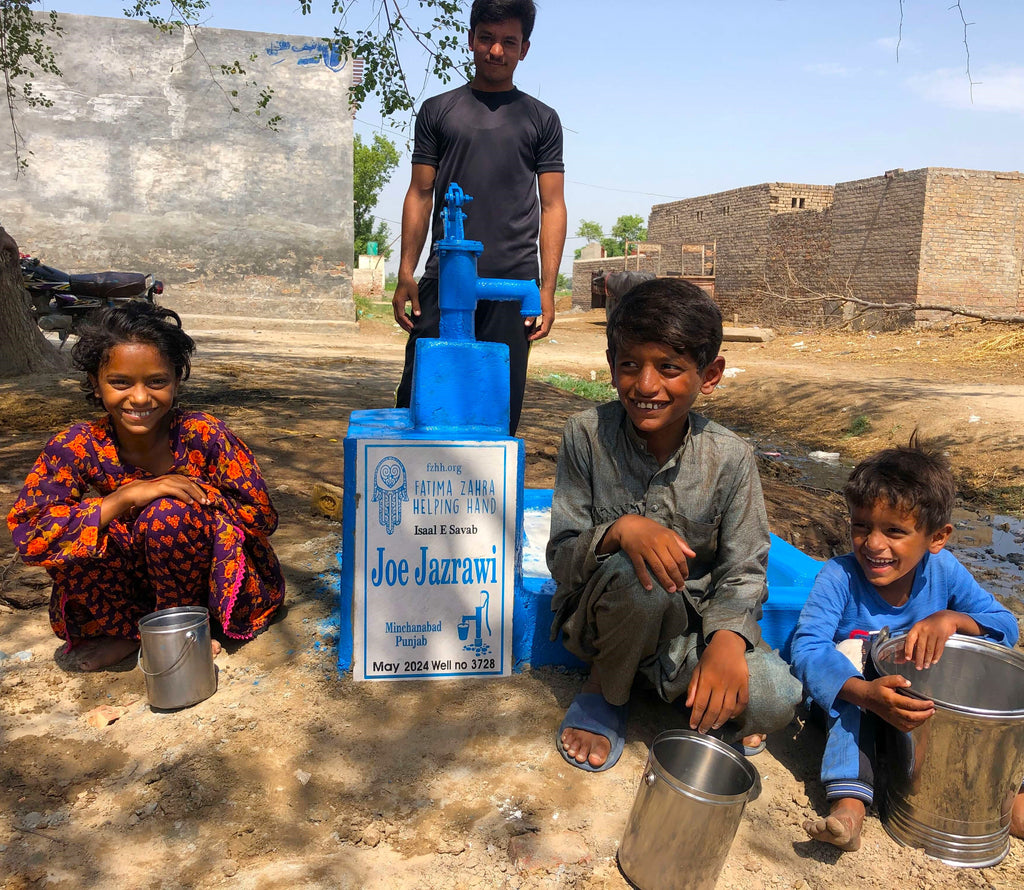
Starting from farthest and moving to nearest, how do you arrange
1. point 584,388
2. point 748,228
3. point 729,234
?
point 729,234, point 748,228, point 584,388

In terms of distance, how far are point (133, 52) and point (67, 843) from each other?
53.6 ft

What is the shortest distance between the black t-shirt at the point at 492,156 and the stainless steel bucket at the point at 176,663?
1.46 metres

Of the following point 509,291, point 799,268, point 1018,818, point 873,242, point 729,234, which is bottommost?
point 1018,818

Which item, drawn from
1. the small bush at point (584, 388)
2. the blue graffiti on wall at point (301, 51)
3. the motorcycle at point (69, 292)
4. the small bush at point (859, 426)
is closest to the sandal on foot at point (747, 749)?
the small bush at point (859, 426)

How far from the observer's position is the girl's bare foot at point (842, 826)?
154 cm

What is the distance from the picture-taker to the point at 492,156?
9.36ft

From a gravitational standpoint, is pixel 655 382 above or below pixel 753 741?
above

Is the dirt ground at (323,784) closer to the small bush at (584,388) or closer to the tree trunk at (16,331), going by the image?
the tree trunk at (16,331)

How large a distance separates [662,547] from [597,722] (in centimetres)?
50

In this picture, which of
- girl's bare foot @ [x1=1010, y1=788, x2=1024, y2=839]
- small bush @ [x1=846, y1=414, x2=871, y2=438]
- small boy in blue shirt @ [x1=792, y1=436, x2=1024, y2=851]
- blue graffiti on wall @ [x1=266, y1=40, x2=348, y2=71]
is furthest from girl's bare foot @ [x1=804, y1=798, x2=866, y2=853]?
blue graffiti on wall @ [x1=266, y1=40, x2=348, y2=71]

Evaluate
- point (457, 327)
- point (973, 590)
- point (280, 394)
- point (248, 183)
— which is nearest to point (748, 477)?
point (973, 590)

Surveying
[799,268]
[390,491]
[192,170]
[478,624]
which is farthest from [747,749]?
[799,268]

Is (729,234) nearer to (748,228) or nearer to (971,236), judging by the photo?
(748,228)

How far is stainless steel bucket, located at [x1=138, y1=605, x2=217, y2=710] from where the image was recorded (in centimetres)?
192
